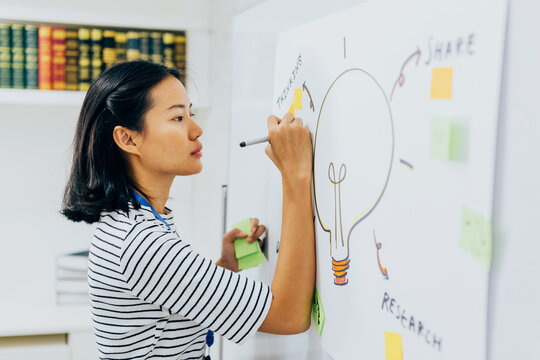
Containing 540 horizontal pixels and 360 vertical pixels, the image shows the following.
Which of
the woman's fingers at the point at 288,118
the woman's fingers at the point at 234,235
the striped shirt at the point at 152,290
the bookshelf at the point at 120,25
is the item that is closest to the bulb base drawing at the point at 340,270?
the striped shirt at the point at 152,290

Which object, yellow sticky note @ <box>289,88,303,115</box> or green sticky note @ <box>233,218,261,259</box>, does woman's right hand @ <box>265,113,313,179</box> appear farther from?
green sticky note @ <box>233,218,261,259</box>

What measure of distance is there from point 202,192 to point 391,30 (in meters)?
1.65

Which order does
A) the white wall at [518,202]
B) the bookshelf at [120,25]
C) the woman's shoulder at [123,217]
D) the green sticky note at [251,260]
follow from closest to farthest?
the white wall at [518,202] → the woman's shoulder at [123,217] → the green sticky note at [251,260] → the bookshelf at [120,25]

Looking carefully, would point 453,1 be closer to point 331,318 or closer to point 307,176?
point 307,176

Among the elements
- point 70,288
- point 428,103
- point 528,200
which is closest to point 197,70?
point 70,288

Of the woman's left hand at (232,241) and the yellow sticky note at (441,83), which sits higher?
the yellow sticky note at (441,83)

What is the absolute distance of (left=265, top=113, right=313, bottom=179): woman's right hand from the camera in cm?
89

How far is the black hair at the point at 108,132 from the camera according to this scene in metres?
0.97

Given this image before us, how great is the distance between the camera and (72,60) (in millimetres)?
2062

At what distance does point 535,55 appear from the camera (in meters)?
0.49

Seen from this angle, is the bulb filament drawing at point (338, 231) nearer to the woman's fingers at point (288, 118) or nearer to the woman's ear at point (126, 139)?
the woman's fingers at point (288, 118)

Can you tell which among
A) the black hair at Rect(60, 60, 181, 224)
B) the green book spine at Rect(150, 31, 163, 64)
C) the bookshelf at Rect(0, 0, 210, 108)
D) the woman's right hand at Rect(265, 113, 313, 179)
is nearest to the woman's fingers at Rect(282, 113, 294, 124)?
the woman's right hand at Rect(265, 113, 313, 179)

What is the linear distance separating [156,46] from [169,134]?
1.22 m

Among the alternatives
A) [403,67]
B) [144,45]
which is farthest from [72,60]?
[403,67]
